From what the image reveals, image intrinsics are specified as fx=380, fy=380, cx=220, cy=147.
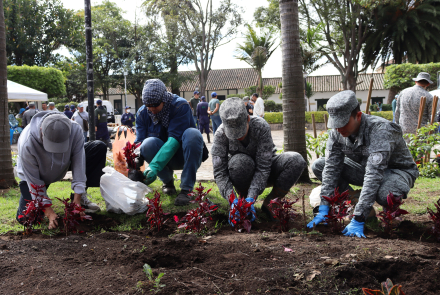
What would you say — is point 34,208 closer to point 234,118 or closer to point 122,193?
point 122,193

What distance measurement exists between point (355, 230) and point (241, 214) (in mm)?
936

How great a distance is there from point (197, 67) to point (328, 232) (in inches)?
1124

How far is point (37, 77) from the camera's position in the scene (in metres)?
27.1

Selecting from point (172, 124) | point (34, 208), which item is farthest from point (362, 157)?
point (34, 208)

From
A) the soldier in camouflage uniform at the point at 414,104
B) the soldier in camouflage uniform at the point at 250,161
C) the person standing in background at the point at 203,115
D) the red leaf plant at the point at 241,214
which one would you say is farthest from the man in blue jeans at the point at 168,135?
the person standing in background at the point at 203,115

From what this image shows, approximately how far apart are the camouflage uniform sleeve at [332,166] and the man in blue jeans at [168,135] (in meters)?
1.53

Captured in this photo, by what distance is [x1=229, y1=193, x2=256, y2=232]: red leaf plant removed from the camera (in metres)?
3.22

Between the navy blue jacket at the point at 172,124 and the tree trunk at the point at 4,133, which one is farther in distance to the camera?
the tree trunk at the point at 4,133

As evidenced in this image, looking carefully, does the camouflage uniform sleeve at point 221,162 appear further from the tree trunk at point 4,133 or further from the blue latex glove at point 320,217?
the tree trunk at point 4,133

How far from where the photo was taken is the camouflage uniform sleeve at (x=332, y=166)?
3.56m

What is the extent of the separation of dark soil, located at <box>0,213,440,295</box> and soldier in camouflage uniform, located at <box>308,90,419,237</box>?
29cm

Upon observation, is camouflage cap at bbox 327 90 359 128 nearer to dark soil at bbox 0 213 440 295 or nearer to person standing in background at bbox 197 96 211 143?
dark soil at bbox 0 213 440 295

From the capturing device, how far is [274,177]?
3.99m

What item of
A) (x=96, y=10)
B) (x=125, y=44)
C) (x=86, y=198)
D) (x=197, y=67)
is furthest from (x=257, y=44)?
(x=86, y=198)
